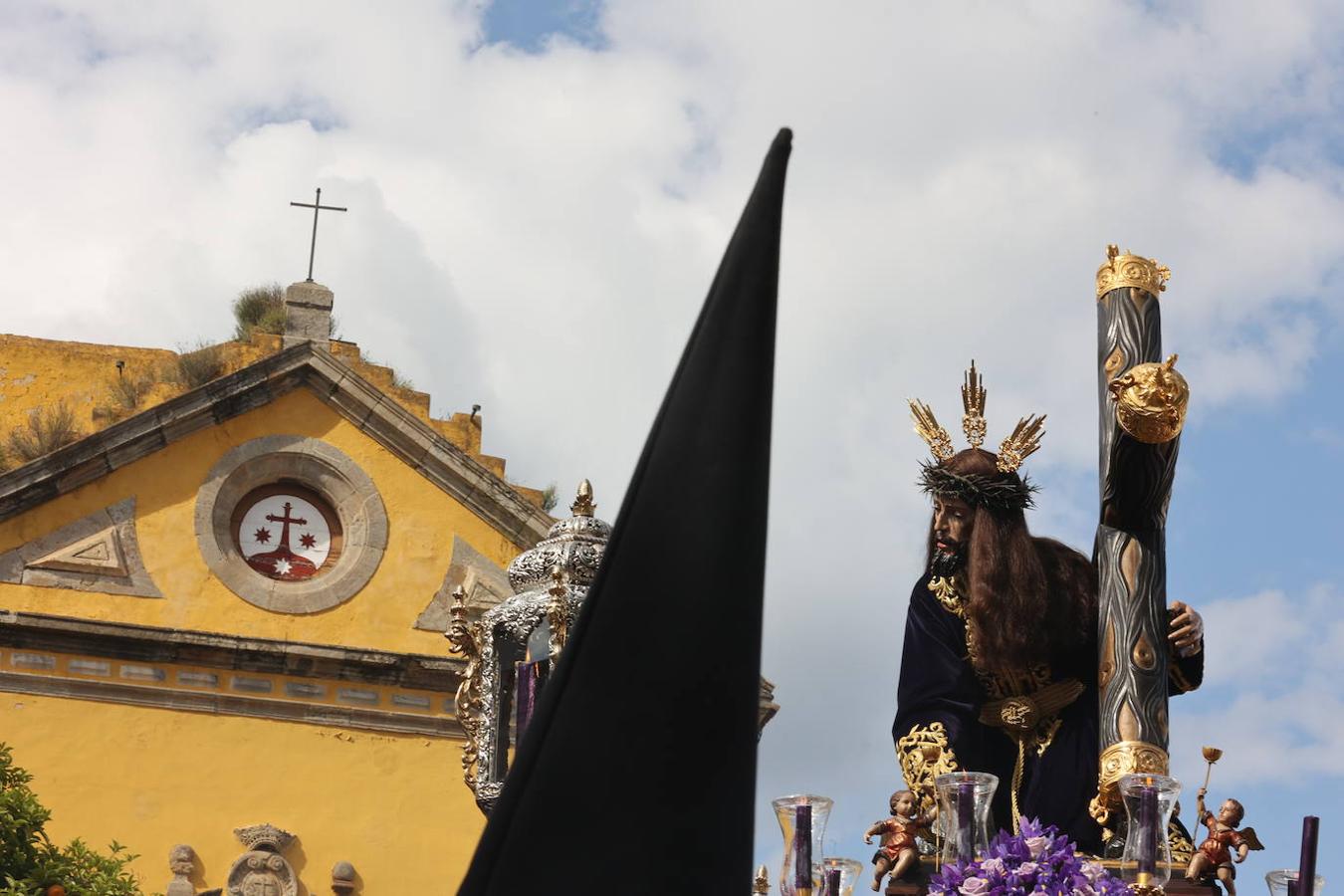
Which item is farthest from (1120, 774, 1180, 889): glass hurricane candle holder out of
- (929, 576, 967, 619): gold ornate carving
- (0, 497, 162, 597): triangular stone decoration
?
(0, 497, 162, 597): triangular stone decoration

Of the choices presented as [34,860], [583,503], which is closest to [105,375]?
[34,860]

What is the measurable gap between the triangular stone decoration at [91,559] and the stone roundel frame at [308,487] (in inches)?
27.7

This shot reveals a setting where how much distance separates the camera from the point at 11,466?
68.8ft

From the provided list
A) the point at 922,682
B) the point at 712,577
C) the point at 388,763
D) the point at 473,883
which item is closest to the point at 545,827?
the point at 473,883

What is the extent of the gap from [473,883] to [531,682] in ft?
18.5

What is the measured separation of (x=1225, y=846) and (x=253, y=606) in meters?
15.9

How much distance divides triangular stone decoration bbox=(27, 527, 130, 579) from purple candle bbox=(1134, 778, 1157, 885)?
53.6ft

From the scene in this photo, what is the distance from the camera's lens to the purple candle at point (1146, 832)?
5.65 metres

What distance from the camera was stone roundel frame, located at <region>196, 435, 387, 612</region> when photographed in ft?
69.7

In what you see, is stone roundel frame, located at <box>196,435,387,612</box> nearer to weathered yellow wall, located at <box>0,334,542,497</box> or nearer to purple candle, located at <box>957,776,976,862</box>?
weathered yellow wall, located at <box>0,334,542,497</box>

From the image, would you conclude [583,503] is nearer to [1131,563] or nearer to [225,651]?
[1131,563]

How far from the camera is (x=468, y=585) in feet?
70.5

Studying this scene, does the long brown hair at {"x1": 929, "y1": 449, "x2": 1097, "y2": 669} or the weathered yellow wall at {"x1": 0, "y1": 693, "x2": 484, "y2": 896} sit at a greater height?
the weathered yellow wall at {"x1": 0, "y1": 693, "x2": 484, "y2": 896}

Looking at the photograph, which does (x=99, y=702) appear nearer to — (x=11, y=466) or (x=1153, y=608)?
(x=11, y=466)
